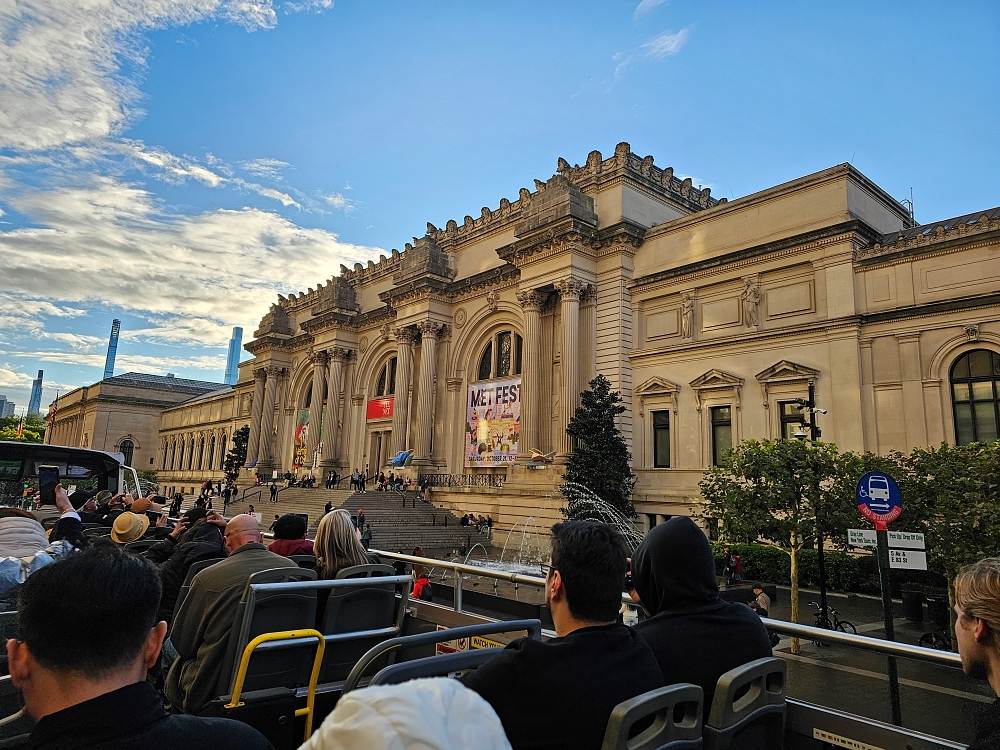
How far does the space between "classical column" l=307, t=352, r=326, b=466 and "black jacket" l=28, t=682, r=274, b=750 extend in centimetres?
4693

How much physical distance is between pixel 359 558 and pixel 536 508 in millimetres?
21982

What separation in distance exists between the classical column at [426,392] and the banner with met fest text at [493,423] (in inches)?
112

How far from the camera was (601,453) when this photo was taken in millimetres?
25547

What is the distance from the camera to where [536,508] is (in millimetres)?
26766

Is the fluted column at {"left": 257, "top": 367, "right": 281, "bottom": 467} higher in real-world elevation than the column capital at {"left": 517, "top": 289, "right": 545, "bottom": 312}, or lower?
lower

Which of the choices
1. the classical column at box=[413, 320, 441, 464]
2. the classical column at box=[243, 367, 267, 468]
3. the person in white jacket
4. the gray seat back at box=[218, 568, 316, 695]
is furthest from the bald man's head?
the classical column at box=[243, 367, 267, 468]

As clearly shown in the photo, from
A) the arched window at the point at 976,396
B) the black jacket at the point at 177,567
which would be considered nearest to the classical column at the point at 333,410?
the arched window at the point at 976,396

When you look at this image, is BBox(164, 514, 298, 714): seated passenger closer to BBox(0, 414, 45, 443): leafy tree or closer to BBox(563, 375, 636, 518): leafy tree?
BBox(563, 375, 636, 518): leafy tree

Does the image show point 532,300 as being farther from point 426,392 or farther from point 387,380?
point 387,380

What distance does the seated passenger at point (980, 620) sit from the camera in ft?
7.50

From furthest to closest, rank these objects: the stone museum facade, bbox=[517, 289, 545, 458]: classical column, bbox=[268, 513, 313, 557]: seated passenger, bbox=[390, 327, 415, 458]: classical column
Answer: the stone museum facade → bbox=[390, 327, 415, 458]: classical column → bbox=[517, 289, 545, 458]: classical column → bbox=[268, 513, 313, 557]: seated passenger

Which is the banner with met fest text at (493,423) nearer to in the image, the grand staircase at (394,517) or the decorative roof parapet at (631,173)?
the grand staircase at (394,517)

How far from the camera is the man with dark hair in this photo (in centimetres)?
179

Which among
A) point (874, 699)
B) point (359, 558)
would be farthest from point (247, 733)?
point (874, 699)
